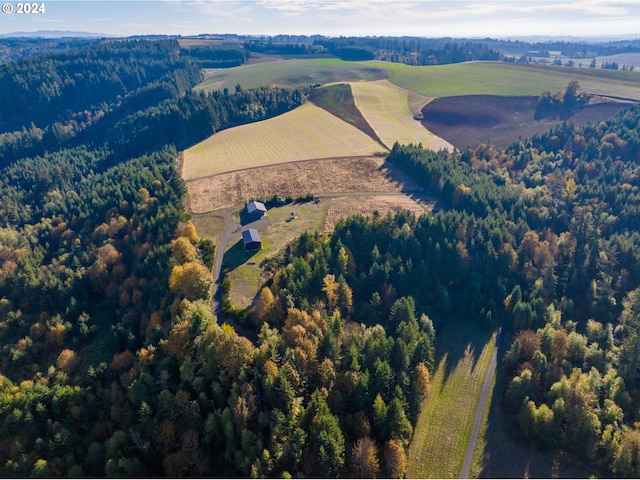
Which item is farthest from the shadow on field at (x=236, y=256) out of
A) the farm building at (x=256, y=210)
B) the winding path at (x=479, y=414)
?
the winding path at (x=479, y=414)

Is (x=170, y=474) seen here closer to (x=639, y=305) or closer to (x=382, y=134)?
(x=639, y=305)

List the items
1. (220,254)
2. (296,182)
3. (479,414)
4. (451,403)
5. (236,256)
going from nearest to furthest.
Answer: (479,414)
(451,403)
(236,256)
(220,254)
(296,182)

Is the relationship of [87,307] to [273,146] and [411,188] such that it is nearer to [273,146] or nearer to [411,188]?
[273,146]

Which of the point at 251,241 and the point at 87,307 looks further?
the point at 87,307

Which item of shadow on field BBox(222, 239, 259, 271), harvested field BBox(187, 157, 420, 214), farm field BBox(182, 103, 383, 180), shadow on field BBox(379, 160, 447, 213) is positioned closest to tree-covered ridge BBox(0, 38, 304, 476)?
shadow on field BBox(222, 239, 259, 271)

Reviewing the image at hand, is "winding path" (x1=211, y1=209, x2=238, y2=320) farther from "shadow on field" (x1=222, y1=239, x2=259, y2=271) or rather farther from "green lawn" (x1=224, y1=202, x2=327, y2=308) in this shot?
"green lawn" (x1=224, y1=202, x2=327, y2=308)

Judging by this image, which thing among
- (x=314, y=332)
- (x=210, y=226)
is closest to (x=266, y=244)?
(x=210, y=226)

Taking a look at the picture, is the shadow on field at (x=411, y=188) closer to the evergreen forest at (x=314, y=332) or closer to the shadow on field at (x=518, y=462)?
the evergreen forest at (x=314, y=332)
